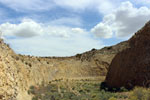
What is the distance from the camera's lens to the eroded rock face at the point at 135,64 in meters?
21.0

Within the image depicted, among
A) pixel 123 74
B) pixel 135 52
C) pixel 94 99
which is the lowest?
pixel 94 99

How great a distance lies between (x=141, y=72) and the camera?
69.9ft

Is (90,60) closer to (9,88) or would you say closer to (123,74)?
(123,74)

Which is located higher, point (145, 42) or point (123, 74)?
point (145, 42)

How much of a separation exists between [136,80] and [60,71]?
2547 centimetres

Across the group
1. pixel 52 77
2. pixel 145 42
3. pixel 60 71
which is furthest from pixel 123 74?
pixel 60 71

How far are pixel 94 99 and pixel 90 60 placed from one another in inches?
1521

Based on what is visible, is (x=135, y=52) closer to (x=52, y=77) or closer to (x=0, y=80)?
(x=0, y=80)

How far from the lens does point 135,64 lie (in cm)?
2269

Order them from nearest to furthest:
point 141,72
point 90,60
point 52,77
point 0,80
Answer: point 0,80 < point 141,72 < point 52,77 < point 90,60

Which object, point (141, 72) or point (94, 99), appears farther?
point (141, 72)

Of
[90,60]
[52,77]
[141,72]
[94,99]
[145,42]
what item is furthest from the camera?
[90,60]

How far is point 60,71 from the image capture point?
45031mm

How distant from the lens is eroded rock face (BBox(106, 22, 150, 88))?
69.0 feet
